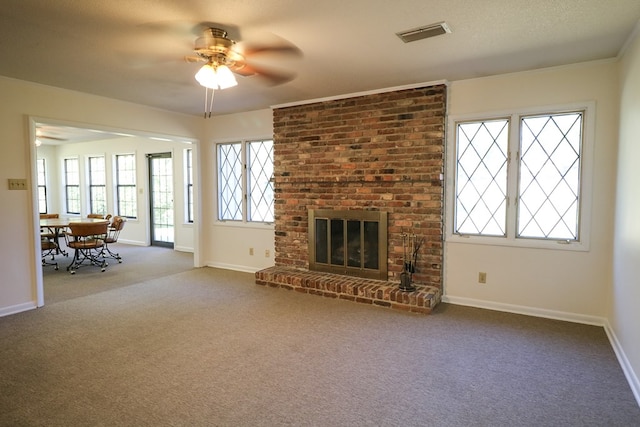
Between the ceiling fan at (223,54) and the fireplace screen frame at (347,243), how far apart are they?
6.79 feet

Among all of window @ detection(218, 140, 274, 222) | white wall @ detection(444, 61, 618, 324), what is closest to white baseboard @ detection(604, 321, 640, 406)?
white wall @ detection(444, 61, 618, 324)

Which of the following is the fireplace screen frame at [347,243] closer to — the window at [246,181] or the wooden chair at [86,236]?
the window at [246,181]

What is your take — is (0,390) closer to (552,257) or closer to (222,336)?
(222,336)

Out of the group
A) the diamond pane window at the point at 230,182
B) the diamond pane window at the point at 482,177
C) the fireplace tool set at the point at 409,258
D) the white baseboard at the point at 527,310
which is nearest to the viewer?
the white baseboard at the point at 527,310

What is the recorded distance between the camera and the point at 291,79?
3801 mm

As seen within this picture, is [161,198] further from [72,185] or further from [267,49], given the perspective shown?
[267,49]

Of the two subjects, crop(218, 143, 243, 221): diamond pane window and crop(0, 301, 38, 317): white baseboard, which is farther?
crop(218, 143, 243, 221): diamond pane window

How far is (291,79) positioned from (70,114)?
2.58 m

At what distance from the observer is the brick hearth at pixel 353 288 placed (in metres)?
3.78

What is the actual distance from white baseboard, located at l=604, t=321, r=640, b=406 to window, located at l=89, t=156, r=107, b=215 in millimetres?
9623

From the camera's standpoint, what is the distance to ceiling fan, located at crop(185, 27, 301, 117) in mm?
2664

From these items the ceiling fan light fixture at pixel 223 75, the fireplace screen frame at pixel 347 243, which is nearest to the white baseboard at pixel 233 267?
the fireplace screen frame at pixel 347 243

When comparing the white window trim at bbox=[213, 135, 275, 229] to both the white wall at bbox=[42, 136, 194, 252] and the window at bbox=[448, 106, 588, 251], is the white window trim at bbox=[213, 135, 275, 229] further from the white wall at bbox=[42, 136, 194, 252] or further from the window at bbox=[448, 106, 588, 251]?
the window at bbox=[448, 106, 588, 251]

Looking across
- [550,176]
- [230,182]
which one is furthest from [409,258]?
[230,182]
